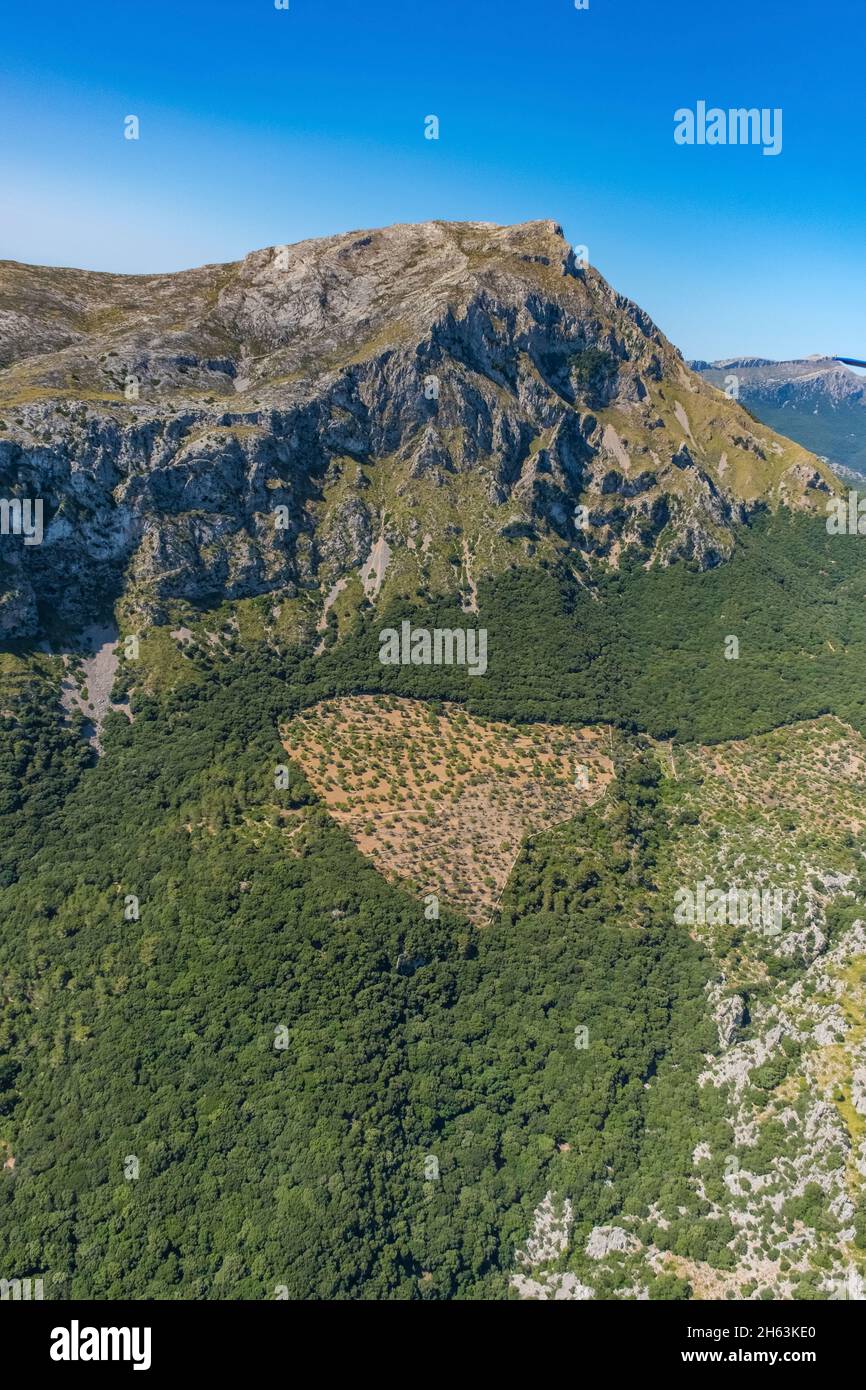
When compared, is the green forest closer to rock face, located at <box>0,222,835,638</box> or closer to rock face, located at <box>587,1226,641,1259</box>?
rock face, located at <box>587,1226,641,1259</box>

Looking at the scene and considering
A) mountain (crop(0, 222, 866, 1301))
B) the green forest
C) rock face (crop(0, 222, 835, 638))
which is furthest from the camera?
rock face (crop(0, 222, 835, 638))

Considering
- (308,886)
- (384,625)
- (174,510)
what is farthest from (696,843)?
(174,510)

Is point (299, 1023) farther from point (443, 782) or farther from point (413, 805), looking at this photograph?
point (443, 782)

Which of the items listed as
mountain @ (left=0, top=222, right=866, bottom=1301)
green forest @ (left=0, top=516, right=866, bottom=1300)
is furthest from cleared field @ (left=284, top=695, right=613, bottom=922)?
green forest @ (left=0, top=516, right=866, bottom=1300)

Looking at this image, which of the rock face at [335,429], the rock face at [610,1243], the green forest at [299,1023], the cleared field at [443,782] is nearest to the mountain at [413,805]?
the rock face at [610,1243]

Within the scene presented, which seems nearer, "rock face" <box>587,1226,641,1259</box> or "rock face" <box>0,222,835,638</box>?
"rock face" <box>587,1226,641,1259</box>

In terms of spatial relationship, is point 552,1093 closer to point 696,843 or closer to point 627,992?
point 627,992
